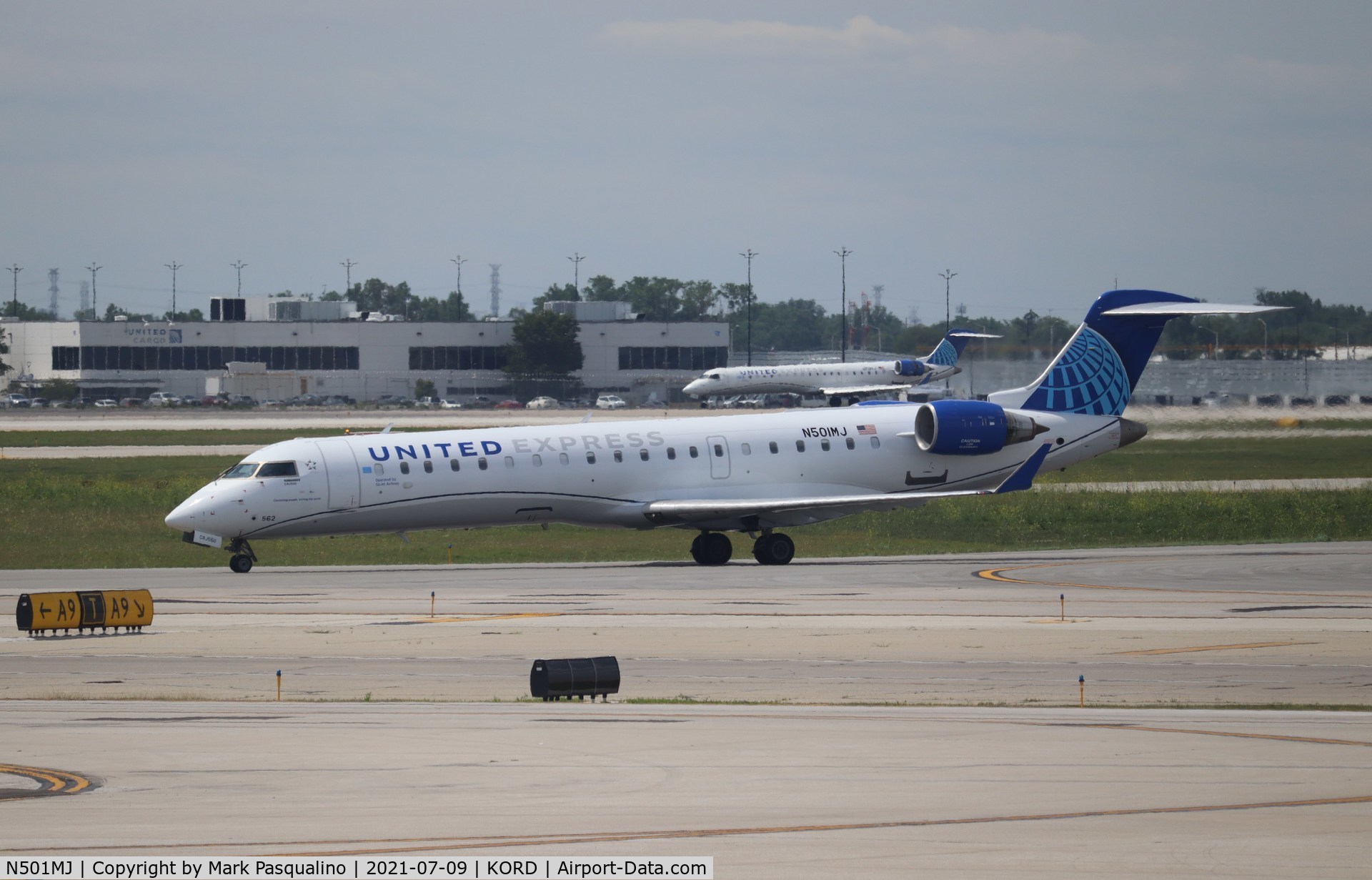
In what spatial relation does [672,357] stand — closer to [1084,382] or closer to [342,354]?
[342,354]

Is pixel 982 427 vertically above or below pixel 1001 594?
above

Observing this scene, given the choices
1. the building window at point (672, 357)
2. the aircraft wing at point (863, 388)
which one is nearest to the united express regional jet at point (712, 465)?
the aircraft wing at point (863, 388)

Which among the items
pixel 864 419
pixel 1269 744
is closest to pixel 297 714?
pixel 1269 744

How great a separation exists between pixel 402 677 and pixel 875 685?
630 centimetres

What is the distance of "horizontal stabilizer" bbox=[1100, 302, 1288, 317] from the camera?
38.4 metres

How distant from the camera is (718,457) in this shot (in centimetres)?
3772

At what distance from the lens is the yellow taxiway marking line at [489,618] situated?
27.0 m

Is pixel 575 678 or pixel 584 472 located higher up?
pixel 584 472

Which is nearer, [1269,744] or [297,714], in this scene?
[1269,744]

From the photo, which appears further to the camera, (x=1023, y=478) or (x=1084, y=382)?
(x=1084, y=382)

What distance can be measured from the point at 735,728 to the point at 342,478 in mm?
19587

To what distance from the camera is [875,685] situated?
2072cm

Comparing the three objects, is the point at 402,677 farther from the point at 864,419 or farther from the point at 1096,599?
the point at 864,419

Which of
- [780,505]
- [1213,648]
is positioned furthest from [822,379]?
[1213,648]
